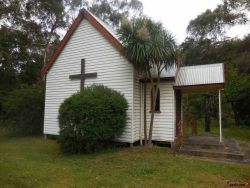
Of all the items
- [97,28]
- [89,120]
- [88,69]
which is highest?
[97,28]

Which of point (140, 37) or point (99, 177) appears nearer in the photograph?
point (99, 177)

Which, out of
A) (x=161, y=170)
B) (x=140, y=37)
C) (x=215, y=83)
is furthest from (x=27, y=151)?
(x=215, y=83)

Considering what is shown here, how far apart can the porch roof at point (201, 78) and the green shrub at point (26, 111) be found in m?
9.58

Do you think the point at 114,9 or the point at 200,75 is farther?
the point at 114,9

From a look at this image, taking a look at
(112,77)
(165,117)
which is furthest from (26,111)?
(165,117)

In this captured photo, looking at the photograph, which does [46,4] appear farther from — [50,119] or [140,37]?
[140,37]

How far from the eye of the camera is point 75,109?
9945mm

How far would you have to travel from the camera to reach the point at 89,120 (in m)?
9.89

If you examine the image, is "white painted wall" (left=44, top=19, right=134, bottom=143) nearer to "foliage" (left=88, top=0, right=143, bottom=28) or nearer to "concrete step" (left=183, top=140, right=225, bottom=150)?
"concrete step" (left=183, top=140, right=225, bottom=150)

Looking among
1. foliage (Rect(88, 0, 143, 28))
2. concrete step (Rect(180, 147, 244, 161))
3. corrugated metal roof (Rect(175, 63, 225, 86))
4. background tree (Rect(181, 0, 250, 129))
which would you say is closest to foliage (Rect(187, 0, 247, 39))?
background tree (Rect(181, 0, 250, 129))

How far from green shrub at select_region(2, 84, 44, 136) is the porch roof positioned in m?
9.58

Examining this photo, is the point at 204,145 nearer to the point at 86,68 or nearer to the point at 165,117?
the point at 165,117

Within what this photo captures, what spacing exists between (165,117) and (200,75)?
281cm

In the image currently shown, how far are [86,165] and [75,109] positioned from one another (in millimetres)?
2441
